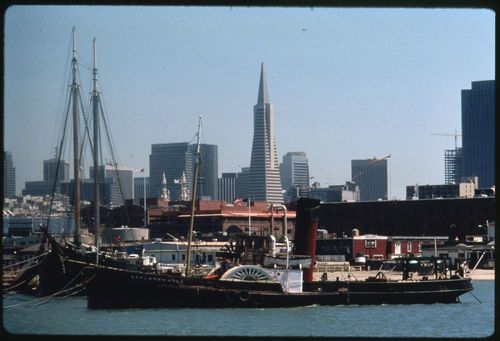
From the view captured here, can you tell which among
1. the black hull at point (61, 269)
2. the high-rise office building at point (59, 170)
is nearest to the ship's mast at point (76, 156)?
the black hull at point (61, 269)

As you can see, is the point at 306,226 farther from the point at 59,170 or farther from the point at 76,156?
the point at 59,170

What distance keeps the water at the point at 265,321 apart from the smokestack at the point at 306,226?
204 cm

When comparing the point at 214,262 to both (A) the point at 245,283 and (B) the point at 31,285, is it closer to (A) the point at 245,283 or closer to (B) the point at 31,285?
(B) the point at 31,285

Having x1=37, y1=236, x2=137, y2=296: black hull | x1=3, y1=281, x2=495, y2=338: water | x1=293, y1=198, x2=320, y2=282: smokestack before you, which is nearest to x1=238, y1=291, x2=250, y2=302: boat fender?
x1=3, y1=281, x2=495, y2=338: water

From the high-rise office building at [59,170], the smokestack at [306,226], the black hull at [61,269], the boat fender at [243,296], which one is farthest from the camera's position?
the high-rise office building at [59,170]

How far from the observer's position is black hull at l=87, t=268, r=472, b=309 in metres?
37.2

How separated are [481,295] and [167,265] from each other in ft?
47.5

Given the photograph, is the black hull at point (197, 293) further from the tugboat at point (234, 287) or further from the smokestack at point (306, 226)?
the smokestack at point (306, 226)

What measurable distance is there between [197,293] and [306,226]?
14.2ft

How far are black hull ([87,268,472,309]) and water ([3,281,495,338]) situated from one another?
1.59 ft

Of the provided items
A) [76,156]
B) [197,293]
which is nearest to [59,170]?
[76,156]

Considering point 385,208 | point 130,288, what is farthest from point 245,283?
point 385,208

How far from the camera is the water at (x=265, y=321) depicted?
92.8 feet

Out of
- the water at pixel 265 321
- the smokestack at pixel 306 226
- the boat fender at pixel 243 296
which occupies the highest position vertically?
the smokestack at pixel 306 226
